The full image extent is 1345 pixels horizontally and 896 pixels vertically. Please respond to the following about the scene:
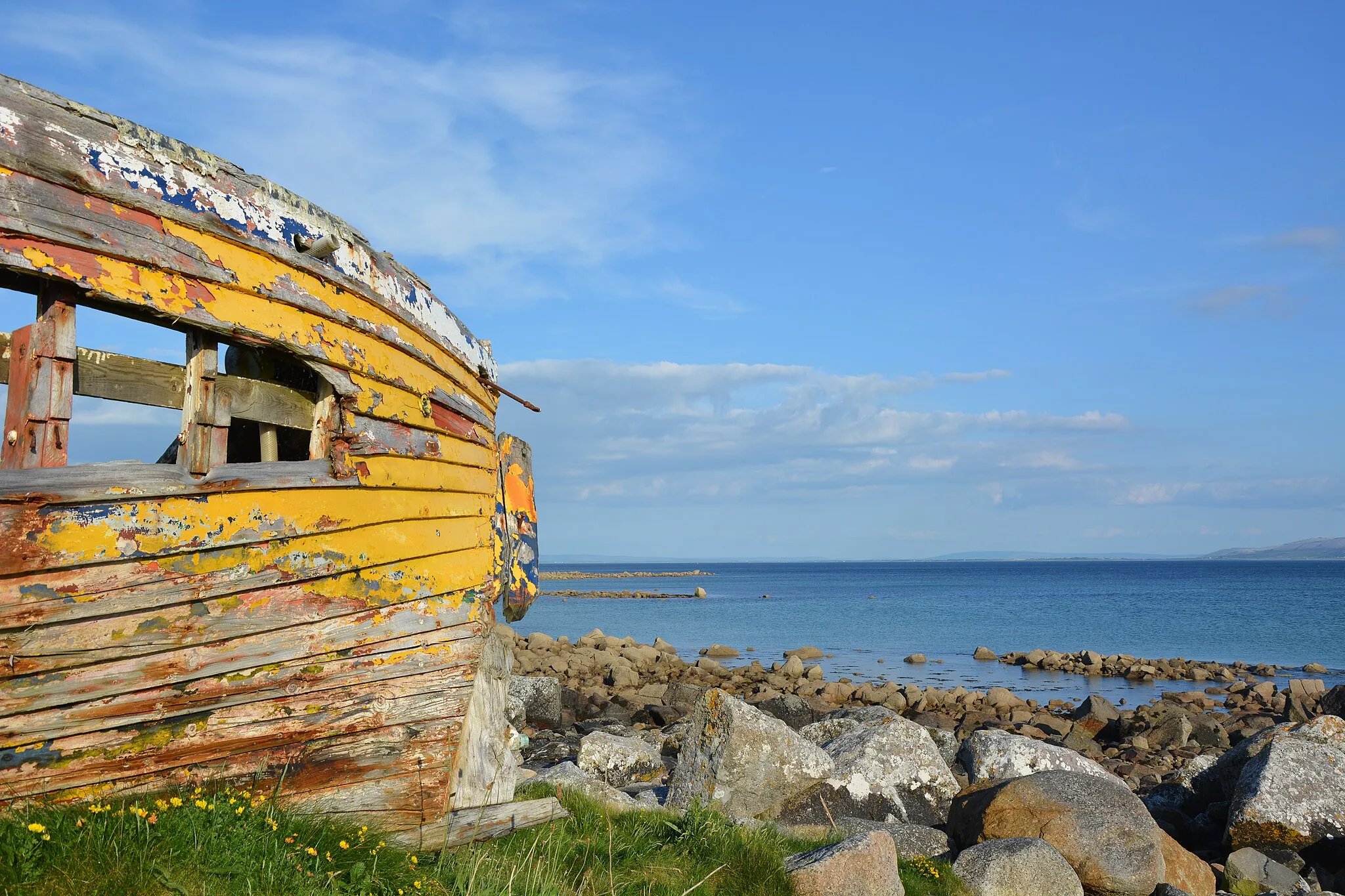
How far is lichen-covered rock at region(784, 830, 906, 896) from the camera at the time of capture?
5988mm

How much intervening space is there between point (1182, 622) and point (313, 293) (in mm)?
52708

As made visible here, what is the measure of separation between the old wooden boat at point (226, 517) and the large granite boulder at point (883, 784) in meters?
4.26

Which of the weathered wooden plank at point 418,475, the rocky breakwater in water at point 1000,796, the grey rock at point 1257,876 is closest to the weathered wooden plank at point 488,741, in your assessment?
the weathered wooden plank at point 418,475

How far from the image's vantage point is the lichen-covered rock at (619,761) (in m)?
11.2

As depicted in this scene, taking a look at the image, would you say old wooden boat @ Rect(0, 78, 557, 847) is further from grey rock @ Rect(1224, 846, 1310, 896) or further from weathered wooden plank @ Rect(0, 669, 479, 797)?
grey rock @ Rect(1224, 846, 1310, 896)

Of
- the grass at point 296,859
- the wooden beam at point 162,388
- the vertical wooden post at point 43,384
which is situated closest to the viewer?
the grass at point 296,859

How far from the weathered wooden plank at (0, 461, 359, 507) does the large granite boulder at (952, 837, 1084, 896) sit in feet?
18.0

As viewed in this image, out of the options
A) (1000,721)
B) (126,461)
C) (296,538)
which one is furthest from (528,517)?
(1000,721)

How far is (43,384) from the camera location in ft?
11.6

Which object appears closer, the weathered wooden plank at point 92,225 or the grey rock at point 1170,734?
the weathered wooden plank at point 92,225

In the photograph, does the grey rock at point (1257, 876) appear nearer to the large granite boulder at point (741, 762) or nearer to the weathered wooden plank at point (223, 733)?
the large granite boulder at point (741, 762)

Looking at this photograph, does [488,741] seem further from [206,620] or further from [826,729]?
[826,729]

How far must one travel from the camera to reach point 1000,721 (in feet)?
62.7

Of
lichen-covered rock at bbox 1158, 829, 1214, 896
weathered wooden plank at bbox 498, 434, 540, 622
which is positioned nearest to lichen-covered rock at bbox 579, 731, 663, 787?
weathered wooden plank at bbox 498, 434, 540, 622
